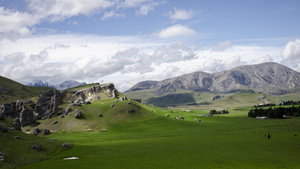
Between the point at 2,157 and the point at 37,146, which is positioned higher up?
the point at 2,157

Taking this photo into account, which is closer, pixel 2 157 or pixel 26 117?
pixel 2 157

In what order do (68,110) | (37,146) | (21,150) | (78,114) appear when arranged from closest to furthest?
1. (21,150)
2. (37,146)
3. (78,114)
4. (68,110)

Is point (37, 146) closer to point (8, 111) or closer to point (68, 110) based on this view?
point (68, 110)

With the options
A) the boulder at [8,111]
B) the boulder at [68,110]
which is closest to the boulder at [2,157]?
the boulder at [68,110]

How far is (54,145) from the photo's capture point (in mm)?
86125

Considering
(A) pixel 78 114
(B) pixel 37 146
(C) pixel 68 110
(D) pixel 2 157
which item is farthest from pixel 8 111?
(D) pixel 2 157

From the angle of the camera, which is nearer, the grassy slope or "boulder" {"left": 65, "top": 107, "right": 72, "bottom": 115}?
the grassy slope

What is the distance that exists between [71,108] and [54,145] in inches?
4424

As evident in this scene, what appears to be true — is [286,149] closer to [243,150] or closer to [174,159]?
[243,150]

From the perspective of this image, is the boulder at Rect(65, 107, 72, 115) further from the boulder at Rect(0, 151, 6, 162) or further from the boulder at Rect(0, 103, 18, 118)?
the boulder at Rect(0, 151, 6, 162)

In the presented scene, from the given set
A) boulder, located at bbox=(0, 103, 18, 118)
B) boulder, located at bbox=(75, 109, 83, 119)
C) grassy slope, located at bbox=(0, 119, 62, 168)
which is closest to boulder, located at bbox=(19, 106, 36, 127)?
boulder, located at bbox=(0, 103, 18, 118)

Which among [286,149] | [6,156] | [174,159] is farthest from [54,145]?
[286,149]

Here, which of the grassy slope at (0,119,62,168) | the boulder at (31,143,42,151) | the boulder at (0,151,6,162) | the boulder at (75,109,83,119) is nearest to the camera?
the boulder at (0,151,6,162)

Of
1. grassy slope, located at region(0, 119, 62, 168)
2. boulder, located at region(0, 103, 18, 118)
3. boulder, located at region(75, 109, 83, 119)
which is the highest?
boulder, located at region(0, 103, 18, 118)
